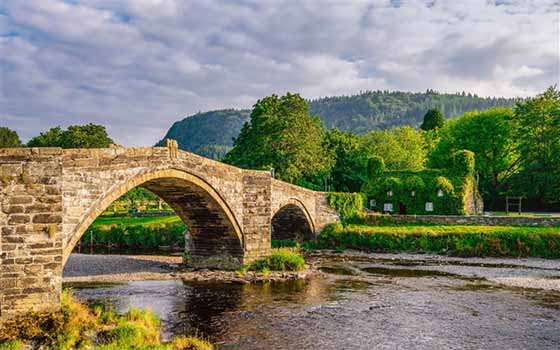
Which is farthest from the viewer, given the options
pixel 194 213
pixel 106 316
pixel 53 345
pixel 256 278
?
pixel 194 213

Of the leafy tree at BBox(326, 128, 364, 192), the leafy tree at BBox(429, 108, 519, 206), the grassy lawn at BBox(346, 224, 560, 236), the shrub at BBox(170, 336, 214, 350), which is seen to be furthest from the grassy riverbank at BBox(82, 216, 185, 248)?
the leafy tree at BBox(429, 108, 519, 206)

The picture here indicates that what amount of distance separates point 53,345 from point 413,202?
32.8m

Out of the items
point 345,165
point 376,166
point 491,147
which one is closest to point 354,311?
point 376,166

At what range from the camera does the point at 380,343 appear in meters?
13.5

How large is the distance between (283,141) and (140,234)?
620 inches

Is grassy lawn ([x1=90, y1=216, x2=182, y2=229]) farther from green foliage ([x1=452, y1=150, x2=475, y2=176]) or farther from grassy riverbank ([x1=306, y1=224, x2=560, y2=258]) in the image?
green foliage ([x1=452, y1=150, x2=475, y2=176])

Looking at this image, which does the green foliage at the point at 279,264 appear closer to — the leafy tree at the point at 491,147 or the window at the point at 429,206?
the window at the point at 429,206

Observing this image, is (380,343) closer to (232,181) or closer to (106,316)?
(106,316)

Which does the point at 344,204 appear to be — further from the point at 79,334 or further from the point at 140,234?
the point at 79,334

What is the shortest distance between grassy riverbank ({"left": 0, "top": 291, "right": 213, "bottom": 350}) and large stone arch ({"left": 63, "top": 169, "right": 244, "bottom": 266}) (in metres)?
5.41

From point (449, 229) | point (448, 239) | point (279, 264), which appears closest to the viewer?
point (279, 264)

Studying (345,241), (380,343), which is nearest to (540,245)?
(345,241)

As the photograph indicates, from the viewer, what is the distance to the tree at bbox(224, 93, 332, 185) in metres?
46.8

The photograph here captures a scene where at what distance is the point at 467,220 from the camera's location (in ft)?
114
